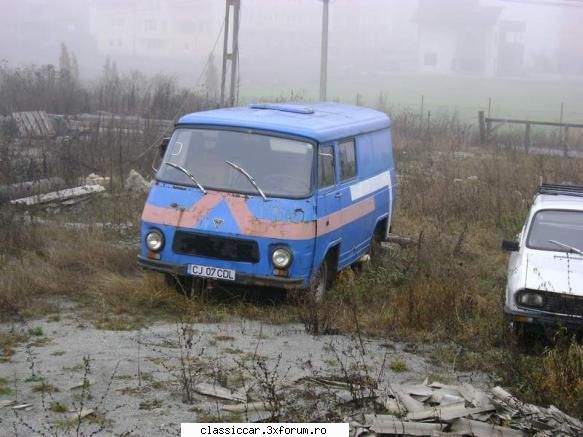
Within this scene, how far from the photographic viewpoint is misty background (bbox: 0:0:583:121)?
173 feet

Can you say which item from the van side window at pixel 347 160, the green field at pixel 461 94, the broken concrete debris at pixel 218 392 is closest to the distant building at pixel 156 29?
the green field at pixel 461 94

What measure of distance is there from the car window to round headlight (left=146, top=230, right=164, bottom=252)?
3984 mm

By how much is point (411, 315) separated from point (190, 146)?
3149mm

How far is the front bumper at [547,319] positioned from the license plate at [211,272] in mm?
2916

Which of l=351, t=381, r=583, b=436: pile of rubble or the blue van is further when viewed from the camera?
the blue van

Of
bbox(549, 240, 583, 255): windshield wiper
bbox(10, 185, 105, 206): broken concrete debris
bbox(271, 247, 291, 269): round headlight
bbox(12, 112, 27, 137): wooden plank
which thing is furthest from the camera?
bbox(12, 112, 27, 137): wooden plank

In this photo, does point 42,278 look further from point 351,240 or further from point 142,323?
point 351,240

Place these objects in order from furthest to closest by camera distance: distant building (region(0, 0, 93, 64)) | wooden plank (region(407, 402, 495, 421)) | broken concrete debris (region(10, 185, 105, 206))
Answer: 1. distant building (region(0, 0, 93, 64))
2. broken concrete debris (region(10, 185, 105, 206))
3. wooden plank (region(407, 402, 495, 421))

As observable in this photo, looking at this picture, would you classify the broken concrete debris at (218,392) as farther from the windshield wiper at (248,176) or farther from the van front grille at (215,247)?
the windshield wiper at (248,176)

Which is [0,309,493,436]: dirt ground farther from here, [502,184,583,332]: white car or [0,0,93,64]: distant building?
[0,0,93,64]: distant building

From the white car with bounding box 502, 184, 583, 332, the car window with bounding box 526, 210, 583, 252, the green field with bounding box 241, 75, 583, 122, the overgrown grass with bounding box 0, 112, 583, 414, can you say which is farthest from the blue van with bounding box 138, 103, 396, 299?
the green field with bounding box 241, 75, 583, 122

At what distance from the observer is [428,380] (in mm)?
6703

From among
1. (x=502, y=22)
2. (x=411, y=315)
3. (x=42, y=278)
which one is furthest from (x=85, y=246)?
(x=502, y=22)

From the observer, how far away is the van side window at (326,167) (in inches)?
368
